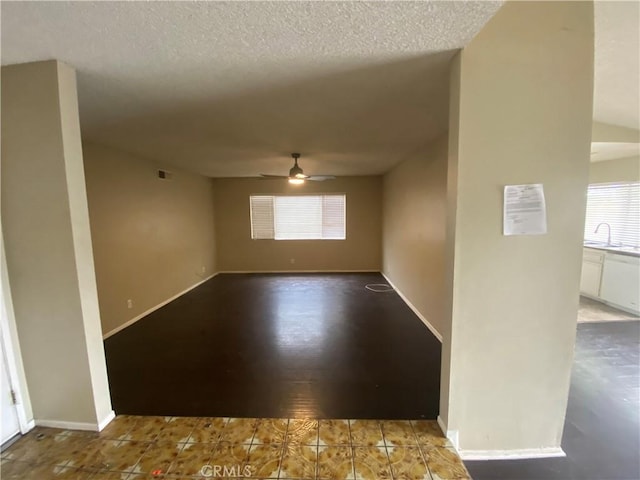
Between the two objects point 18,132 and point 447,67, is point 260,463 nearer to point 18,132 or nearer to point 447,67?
point 18,132

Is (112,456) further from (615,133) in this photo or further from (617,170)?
Answer: (617,170)

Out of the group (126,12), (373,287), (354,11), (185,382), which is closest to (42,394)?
(185,382)

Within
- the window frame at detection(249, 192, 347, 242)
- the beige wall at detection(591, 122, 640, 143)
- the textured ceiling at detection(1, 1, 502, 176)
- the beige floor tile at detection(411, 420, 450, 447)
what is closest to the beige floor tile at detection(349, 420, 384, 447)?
the beige floor tile at detection(411, 420, 450, 447)

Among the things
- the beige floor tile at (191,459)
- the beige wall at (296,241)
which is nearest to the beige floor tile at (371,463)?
the beige floor tile at (191,459)

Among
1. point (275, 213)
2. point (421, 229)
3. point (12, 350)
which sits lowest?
point (12, 350)

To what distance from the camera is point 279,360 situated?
2.63 metres

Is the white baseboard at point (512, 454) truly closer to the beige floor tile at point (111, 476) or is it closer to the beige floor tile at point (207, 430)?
the beige floor tile at point (207, 430)

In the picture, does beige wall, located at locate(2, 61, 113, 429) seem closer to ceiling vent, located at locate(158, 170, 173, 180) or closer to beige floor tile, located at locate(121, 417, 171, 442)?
beige floor tile, located at locate(121, 417, 171, 442)

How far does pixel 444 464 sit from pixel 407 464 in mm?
210

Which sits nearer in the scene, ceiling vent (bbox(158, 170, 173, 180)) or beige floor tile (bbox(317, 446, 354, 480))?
beige floor tile (bbox(317, 446, 354, 480))

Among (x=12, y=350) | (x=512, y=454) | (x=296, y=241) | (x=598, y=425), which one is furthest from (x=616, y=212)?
(x=12, y=350)

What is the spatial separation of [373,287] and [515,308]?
12.3ft

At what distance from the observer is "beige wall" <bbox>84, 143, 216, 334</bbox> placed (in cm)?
314

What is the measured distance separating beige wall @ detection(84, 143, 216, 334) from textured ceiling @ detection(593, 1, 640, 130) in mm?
4649
